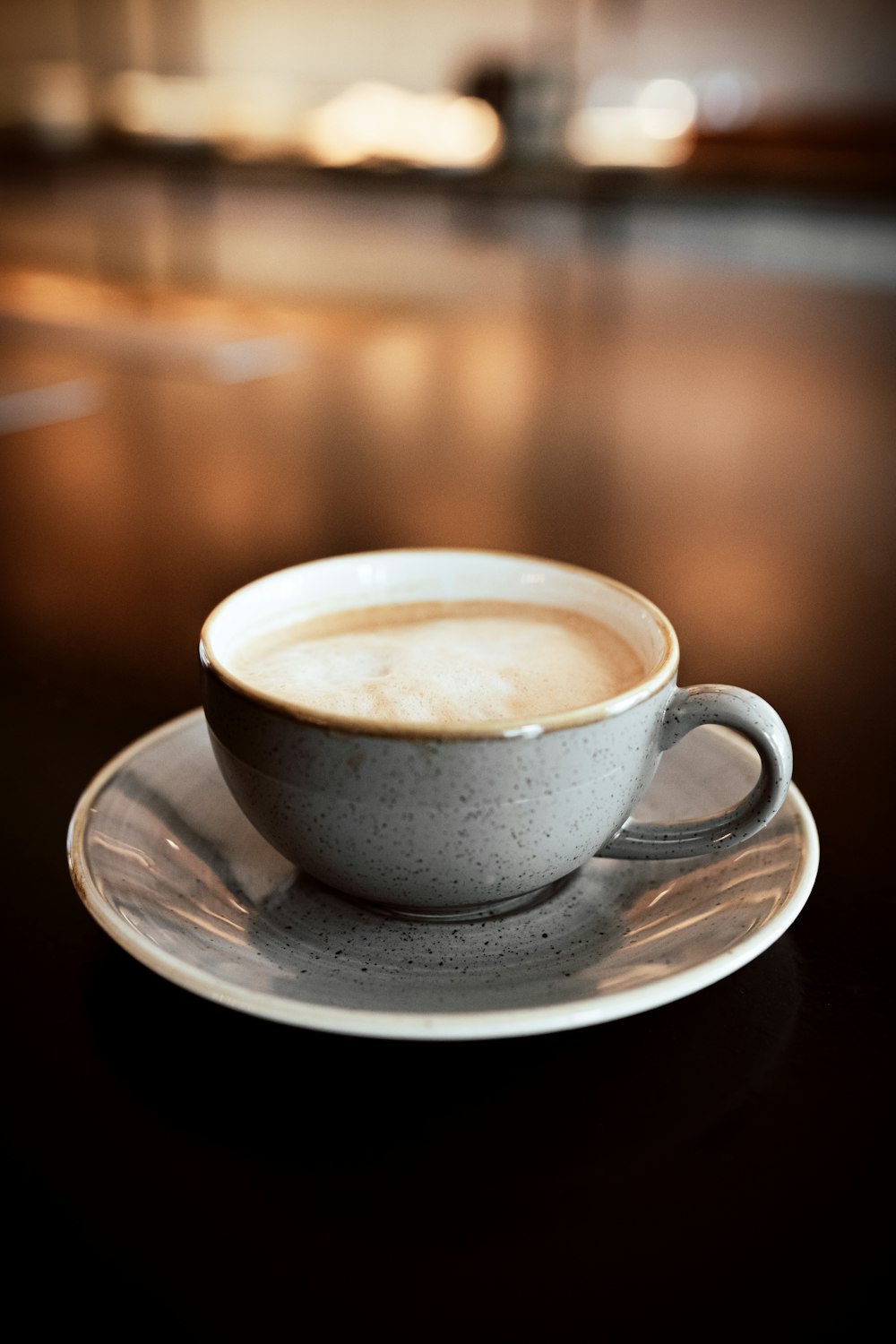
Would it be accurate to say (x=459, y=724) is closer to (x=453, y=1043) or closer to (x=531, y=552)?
(x=453, y=1043)

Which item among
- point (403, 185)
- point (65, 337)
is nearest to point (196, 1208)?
point (65, 337)

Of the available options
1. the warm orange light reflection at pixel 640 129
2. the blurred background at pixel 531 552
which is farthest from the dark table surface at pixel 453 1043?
the warm orange light reflection at pixel 640 129

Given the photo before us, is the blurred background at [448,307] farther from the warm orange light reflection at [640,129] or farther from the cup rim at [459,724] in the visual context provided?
the cup rim at [459,724]

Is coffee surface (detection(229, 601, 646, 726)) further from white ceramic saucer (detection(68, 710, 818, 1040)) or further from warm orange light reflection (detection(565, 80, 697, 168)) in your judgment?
warm orange light reflection (detection(565, 80, 697, 168))

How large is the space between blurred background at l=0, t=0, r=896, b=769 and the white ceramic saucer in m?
0.14

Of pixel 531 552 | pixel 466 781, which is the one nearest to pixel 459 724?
pixel 466 781

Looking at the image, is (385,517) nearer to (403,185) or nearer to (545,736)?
(545,736)

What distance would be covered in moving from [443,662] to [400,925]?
77 millimetres

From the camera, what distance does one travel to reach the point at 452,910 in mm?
328

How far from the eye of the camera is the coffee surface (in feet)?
1.06

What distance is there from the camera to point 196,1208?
0.24 meters

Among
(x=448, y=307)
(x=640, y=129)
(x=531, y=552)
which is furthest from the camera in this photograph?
(x=640, y=129)

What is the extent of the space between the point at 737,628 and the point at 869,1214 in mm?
386

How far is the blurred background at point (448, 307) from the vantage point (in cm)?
70
